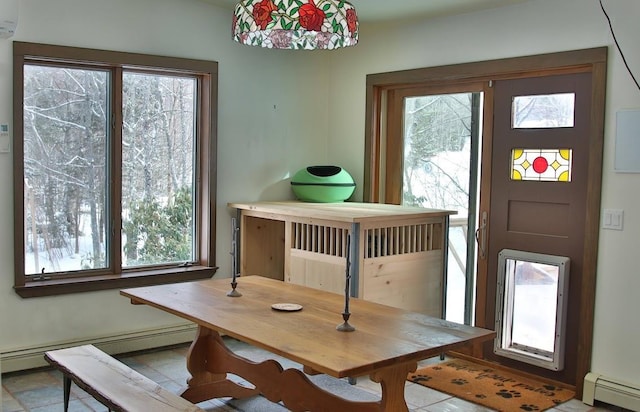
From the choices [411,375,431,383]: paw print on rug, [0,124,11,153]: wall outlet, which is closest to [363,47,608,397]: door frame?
[411,375,431,383]: paw print on rug

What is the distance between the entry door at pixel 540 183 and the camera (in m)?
4.04

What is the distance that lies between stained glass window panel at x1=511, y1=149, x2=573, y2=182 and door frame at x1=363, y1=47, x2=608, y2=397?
0.19 meters

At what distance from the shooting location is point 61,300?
427cm

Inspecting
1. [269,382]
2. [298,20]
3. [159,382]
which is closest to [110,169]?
[159,382]

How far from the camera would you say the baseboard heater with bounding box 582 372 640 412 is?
372cm

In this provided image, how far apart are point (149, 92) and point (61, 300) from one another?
150 cm

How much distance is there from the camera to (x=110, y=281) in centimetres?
443

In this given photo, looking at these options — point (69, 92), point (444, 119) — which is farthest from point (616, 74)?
point (69, 92)

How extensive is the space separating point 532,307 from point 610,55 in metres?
1.59

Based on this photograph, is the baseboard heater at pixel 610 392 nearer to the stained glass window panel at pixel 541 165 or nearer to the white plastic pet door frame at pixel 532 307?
the white plastic pet door frame at pixel 532 307

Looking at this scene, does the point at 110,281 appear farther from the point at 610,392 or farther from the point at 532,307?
the point at 610,392

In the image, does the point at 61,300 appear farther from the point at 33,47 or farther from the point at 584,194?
the point at 584,194

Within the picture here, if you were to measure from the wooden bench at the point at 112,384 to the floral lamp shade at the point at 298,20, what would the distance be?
1.55 meters

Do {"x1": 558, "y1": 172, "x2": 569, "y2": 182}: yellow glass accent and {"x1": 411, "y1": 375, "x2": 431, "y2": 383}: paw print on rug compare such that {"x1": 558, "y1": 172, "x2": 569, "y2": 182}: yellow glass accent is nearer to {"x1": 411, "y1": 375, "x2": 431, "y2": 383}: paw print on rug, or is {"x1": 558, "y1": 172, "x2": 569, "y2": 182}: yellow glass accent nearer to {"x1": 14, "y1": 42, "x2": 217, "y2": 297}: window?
{"x1": 411, "y1": 375, "x2": 431, "y2": 383}: paw print on rug
